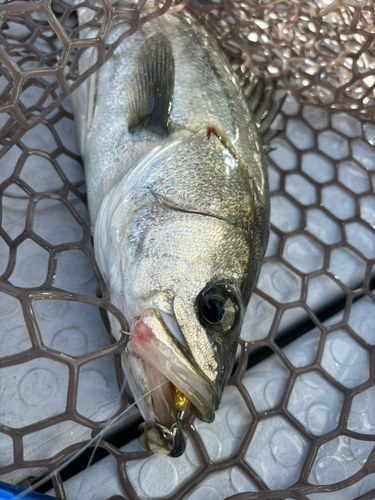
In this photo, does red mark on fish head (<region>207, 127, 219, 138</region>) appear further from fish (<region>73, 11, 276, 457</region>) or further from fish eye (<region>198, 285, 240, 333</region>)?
fish eye (<region>198, 285, 240, 333</region>)

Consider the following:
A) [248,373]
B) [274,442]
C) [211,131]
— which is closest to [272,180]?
[211,131]

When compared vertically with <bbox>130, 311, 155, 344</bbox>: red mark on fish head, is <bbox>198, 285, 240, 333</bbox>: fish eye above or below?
below

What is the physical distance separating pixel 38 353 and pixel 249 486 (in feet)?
2.31

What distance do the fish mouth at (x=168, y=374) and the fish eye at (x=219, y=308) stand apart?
0.35 ft

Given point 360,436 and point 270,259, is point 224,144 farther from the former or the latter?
point 360,436

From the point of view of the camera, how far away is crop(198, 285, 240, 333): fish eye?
3.15 ft

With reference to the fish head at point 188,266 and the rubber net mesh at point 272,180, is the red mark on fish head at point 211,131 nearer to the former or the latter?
the fish head at point 188,266

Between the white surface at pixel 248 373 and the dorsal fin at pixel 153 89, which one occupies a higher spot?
the dorsal fin at pixel 153 89

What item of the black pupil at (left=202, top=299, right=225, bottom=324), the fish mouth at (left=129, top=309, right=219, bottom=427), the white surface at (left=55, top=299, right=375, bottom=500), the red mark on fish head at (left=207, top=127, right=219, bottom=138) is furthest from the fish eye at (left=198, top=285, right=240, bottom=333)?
the red mark on fish head at (left=207, top=127, right=219, bottom=138)

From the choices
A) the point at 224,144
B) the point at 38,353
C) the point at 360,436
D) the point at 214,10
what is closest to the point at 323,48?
the point at 214,10

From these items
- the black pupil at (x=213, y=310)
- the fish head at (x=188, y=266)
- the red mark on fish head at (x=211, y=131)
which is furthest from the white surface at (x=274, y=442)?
the red mark on fish head at (x=211, y=131)

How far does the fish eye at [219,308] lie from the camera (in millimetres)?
959

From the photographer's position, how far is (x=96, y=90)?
1.35 meters

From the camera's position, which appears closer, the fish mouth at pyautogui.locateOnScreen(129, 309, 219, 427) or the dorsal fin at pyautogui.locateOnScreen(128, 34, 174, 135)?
the fish mouth at pyautogui.locateOnScreen(129, 309, 219, 427)
